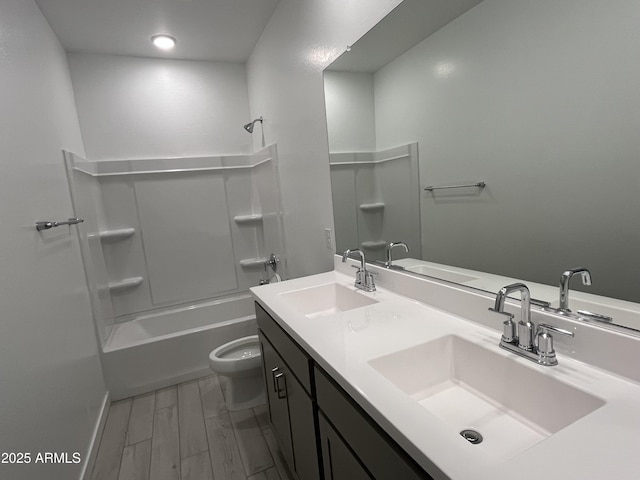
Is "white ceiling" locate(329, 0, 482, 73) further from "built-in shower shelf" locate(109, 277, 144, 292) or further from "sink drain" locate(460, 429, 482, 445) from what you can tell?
"built-in shower shelf" locate(109, 277, 144, 292)

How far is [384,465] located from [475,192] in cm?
85

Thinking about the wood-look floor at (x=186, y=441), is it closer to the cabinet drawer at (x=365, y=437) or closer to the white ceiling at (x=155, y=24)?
the cabinet drawer at (x=365, y=437)

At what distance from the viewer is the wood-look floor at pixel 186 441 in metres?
1.69

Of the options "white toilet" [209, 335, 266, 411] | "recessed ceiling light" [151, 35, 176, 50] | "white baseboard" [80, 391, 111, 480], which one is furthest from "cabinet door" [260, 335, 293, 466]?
Result: "recessed ceiling light" [151, 35, 176, 50]

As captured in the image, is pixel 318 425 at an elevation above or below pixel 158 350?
above

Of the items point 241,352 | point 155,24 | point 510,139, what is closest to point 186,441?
point 241,352

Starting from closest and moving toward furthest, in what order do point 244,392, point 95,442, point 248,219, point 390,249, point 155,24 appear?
point 390,249 → point 95,442 → point 244,392 → point 155,24 → point 248,219

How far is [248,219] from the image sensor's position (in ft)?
10.8

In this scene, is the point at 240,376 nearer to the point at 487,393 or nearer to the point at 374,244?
the point at 374,244

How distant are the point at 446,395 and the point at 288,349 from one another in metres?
0.58

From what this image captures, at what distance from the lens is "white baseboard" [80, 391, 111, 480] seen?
5.48 feet

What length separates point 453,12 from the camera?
3.67 feet

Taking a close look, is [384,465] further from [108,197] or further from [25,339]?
[108,197]

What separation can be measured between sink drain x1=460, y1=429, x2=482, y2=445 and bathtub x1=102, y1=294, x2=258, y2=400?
2.20m
